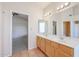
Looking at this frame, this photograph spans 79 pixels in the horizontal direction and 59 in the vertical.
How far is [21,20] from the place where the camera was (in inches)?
342

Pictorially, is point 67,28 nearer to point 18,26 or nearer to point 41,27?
point 41,27

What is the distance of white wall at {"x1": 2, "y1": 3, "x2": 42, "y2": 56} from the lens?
4.02m

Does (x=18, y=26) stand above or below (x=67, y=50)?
above

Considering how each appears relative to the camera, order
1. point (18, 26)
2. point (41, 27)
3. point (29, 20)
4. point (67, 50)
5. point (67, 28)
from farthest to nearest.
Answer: point (18, 26) < point (41, 27) < point (29, 20) < point (67, 28) < point (67, 50)

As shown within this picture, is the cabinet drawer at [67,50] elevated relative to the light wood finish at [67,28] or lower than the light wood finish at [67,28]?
lower

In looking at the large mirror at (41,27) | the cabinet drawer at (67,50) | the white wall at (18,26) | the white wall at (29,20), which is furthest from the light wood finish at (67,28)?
the white wall at (18,26)

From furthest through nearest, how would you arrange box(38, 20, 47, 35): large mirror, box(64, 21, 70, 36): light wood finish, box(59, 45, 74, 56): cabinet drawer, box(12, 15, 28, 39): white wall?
box(12, 15, 28, 39): white wall
box(38, 20, 47, 35): large mirror
box(64, 21, 70, 36): light wood finish
box(59, 45, 74, 56): cabinet drawer

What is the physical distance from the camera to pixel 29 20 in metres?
5.50

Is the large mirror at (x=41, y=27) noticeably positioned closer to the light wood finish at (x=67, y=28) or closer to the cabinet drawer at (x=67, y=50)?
the light wood finish at (x=67, y=28)

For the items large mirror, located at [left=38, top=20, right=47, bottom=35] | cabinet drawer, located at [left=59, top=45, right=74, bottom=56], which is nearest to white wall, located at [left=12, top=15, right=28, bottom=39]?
large mirror, located at [left=38, top=20, right=47, bottom=35]

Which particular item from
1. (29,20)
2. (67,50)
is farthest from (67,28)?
(29,20)

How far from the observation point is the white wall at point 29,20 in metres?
4.02

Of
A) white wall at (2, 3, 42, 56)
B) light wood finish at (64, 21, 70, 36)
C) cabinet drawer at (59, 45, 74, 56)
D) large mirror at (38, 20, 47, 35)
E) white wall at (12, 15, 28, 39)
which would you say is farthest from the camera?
white wall at (12, 15, 28, 39)

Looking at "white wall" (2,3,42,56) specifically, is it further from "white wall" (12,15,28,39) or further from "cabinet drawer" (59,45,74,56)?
"white wall" (12,15,28,39)
